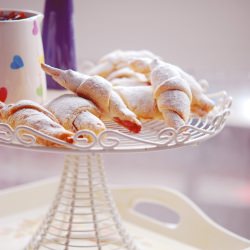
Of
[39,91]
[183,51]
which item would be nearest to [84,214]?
[39,91]

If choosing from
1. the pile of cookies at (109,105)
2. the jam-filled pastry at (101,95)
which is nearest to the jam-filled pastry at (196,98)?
the pile of cookies at (109,105)

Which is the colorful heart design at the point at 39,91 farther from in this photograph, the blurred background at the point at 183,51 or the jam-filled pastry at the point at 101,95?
the blurred background at the point at 183,51

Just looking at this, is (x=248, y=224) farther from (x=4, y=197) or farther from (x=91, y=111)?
(x=91, y=111)

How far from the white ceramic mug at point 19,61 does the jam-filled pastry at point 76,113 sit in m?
0.08

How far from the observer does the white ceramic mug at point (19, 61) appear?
99 centimetres

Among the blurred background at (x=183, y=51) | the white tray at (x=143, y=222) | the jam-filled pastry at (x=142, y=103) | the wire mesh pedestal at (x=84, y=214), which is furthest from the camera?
the blurred background at (x=183, y=51)

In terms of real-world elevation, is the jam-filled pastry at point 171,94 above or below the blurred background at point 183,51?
above

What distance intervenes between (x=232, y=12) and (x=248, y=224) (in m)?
0.70

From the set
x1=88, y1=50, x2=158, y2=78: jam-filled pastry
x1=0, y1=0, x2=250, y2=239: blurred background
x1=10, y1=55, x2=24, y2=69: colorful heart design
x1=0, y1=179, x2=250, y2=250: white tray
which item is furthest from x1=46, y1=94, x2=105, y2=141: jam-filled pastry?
x1=0, y1=0, x2=250, y2=239: blurred background

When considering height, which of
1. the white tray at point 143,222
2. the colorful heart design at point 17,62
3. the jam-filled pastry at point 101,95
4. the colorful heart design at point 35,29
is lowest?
→ the white tray at point 143,222

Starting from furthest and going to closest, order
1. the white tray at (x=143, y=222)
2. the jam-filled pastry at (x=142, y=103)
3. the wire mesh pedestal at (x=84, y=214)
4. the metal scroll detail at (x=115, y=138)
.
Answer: the white tray at (x=143, y=222), the wire mesh pedestal at (x=84, y=214), the jam-filled pastry at (x=142, y=103), the metal scroll detail at (x=115, y=138)

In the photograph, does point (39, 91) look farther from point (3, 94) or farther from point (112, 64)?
point (112, 64)

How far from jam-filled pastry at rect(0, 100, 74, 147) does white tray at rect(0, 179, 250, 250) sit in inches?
14.0

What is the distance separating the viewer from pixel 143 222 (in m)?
1.29
